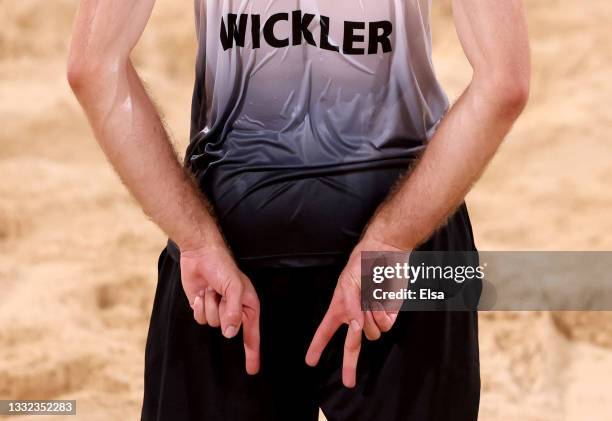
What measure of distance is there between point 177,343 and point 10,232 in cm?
152

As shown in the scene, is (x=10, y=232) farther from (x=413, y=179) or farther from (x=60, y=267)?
(x=413, y=179)

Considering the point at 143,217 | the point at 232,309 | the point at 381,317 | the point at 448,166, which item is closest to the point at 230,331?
the point at 232,309

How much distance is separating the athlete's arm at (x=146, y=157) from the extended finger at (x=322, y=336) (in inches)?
1.9

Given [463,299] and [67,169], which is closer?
[463,299]

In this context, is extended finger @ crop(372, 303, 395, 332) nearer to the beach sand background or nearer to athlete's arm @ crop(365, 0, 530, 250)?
athlete's arm @ crop(365, 0, 530, 250)

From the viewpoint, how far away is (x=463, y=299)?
37.8 inches

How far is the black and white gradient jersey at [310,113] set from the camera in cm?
88

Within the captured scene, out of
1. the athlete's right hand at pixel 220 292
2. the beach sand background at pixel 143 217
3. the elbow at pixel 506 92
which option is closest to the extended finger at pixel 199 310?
the athlete's right hand at pixel 220 292

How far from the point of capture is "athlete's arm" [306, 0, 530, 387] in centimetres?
78

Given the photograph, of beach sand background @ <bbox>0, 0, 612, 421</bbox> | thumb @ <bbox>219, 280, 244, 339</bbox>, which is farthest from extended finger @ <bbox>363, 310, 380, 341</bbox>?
beach sand background @ <bbox>0, 0, 612, 421</bbox>

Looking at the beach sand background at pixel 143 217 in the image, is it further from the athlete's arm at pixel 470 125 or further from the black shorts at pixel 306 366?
the athlete's arm at pixel 470 125

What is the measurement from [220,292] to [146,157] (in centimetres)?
13

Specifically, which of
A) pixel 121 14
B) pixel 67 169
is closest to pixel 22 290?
pixel 67 169

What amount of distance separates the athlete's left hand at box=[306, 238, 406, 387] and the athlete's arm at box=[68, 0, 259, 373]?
61 millimetres
